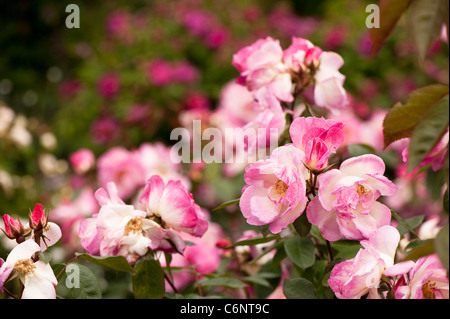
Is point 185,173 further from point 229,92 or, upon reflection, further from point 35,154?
point 35,154

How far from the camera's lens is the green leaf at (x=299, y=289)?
2.49 ft

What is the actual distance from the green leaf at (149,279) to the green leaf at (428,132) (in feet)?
1.32

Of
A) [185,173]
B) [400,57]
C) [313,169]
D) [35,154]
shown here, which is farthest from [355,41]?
[313,169]

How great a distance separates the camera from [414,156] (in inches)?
19.8

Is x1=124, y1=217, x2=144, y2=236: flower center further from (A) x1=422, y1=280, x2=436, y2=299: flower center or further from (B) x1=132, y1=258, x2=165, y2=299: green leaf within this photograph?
(A) x1=422, y1=280, x2=436, y2=299: flower center

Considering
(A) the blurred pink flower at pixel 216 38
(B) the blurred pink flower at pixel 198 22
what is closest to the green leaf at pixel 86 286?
(A) the blurred pink flower at pixel 216 38

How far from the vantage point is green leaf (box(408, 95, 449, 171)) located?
0.50 m

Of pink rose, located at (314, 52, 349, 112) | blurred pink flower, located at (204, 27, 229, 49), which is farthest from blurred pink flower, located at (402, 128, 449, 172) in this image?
blurred pink flower, located at (204, 27, 229, 49)

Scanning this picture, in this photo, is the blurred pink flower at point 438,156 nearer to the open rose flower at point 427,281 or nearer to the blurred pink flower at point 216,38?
the open rose flower at point 427,281

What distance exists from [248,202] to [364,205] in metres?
0.14

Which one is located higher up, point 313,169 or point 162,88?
point 313,169
